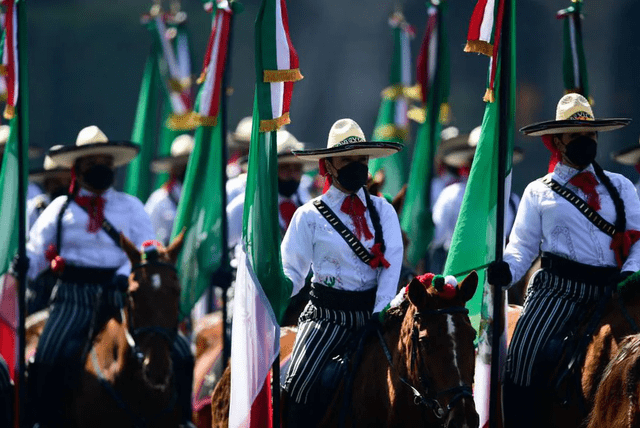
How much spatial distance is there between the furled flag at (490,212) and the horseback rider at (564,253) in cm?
19

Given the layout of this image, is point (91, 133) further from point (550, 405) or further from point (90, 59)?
point (90, 59)

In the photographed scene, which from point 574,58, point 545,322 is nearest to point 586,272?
point 545,322

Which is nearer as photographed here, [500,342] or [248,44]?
[500,342]

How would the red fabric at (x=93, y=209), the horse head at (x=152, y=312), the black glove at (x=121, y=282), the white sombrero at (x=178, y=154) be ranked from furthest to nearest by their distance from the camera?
the white sombrero at (x=178, y=154) → the red fabric at (x=93, y=209) → the black glove at (x=121, y=282) → the horse head at (x=152, y=312)

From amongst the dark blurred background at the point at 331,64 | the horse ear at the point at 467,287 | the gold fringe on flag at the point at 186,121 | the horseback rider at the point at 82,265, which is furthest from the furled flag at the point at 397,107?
the horse ear at the point at 467,287

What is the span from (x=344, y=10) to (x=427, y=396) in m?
21.0

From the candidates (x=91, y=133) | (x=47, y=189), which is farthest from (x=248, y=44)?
(x=91, y=133)

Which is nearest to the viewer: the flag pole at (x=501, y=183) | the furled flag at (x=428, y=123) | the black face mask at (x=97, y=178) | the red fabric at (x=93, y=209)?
the flag pole at (x=501, y=183)

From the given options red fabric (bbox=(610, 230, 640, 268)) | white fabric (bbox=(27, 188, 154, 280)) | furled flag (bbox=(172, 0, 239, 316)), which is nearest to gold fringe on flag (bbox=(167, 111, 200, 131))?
furled flag (bbox=(172, 0, 239, 316))

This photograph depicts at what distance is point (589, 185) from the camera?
8141 millimetres

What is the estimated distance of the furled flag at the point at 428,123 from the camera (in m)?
14.4

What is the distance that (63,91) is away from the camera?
29734mm

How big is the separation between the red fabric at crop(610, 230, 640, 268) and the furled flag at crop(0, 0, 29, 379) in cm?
495

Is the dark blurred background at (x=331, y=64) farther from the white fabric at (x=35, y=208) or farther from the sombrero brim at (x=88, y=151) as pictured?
the sombrero brim at (x=88, y=151)
